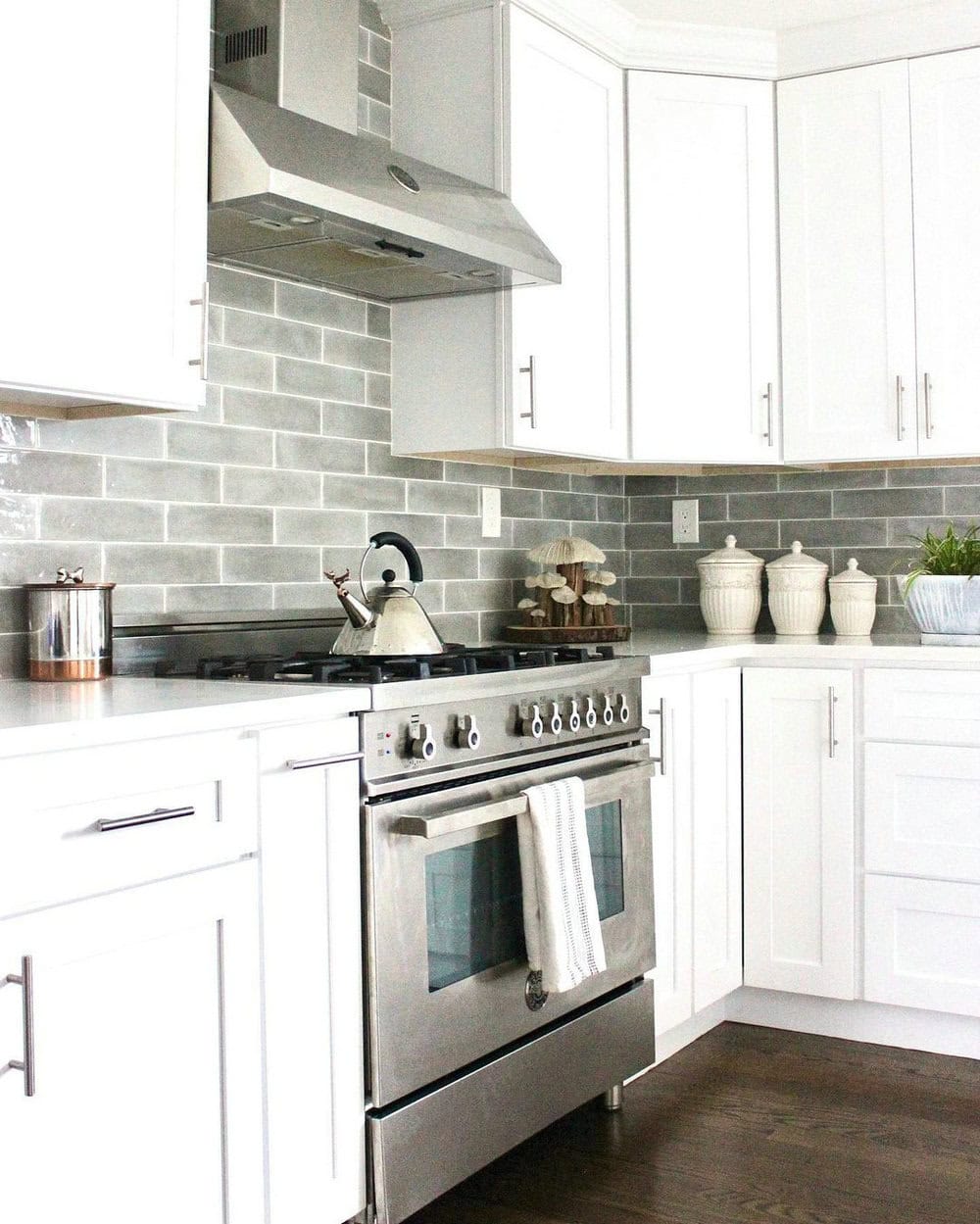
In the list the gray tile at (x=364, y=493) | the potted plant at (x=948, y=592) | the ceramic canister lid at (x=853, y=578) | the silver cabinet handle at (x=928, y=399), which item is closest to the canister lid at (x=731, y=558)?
the ceramic canister lid at (x=853, y=578)

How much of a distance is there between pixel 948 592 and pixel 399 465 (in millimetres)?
1352

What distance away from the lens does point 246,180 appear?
218cm

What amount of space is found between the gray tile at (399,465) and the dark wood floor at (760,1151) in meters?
1.46

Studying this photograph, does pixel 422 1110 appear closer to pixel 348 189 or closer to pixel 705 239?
pixel 348 189

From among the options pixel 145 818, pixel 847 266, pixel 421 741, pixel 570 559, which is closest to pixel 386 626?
pixel 421 741

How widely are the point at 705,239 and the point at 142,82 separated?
181 cm

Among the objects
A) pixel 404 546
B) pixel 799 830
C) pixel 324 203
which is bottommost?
pixel 799 830

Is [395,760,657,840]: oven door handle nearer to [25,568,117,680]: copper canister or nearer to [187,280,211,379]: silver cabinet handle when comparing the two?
[25,568,117,680]: copper canister

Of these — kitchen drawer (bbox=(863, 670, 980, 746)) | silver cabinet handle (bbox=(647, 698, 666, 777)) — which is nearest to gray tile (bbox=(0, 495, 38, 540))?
silver cabinet handle (bbox=(647, 698, 666, 777))

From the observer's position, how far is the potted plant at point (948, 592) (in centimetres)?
322

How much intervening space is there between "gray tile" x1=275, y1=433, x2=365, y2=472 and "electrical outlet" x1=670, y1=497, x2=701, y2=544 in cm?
131

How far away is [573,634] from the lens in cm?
325

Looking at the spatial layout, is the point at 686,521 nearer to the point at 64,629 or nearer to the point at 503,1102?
the point at 503,1102

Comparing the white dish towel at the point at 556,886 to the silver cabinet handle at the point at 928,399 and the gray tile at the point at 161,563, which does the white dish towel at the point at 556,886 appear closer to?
the gray tile at the point at 161,563
